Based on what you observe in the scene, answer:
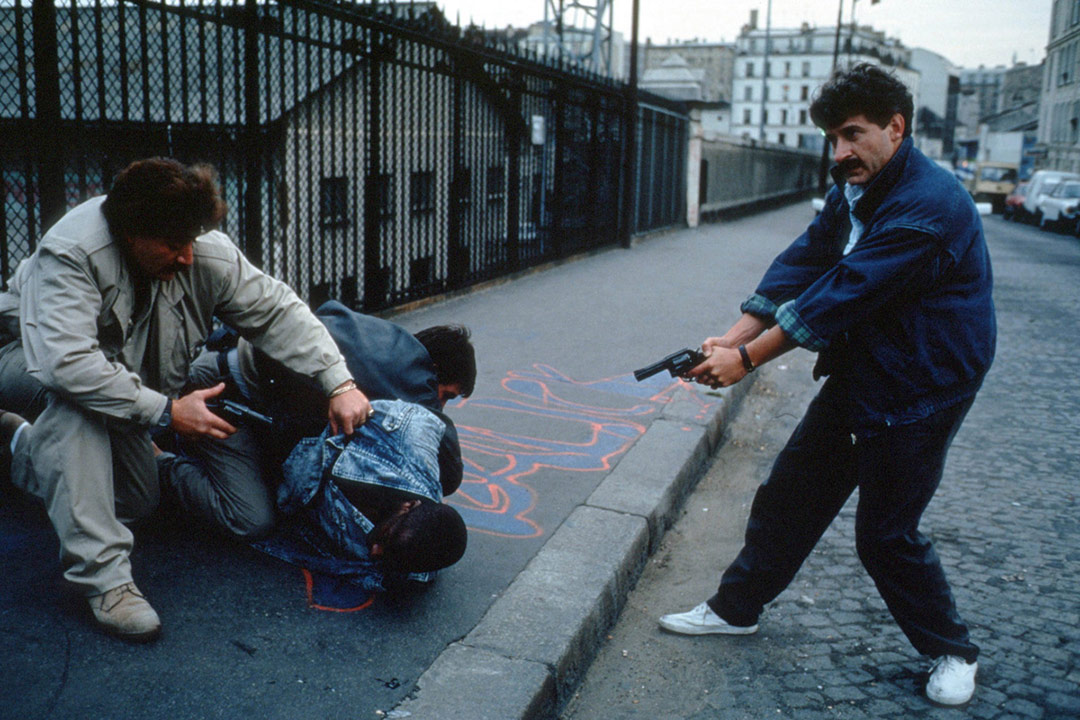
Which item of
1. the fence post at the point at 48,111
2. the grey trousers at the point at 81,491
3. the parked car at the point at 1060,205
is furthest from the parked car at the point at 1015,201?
the grey trousers at the point at 81,491

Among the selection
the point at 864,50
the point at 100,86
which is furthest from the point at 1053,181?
the point at 864,50

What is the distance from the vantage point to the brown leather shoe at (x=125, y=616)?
265cm

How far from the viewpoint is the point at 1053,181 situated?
30844 mm

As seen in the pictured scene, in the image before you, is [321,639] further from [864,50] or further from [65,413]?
[864,50]

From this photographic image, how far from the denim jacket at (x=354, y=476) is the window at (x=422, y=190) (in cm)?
496

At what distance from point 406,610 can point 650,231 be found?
15.2 metres

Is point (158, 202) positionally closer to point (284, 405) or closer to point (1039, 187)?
point (284, 405)

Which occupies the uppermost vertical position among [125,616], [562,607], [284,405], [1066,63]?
[1066,63]

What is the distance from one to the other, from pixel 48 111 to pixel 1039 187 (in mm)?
32870

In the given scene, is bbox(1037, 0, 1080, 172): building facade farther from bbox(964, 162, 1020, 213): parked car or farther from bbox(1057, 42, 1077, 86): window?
bbox(964, 162, 1020, 213): parked car

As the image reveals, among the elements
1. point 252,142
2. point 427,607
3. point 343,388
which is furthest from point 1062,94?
point 427,607

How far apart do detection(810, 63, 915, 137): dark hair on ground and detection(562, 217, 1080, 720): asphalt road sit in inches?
65.1

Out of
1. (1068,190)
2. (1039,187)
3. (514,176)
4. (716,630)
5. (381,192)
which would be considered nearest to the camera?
(716,630)

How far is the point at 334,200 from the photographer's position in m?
7.15
